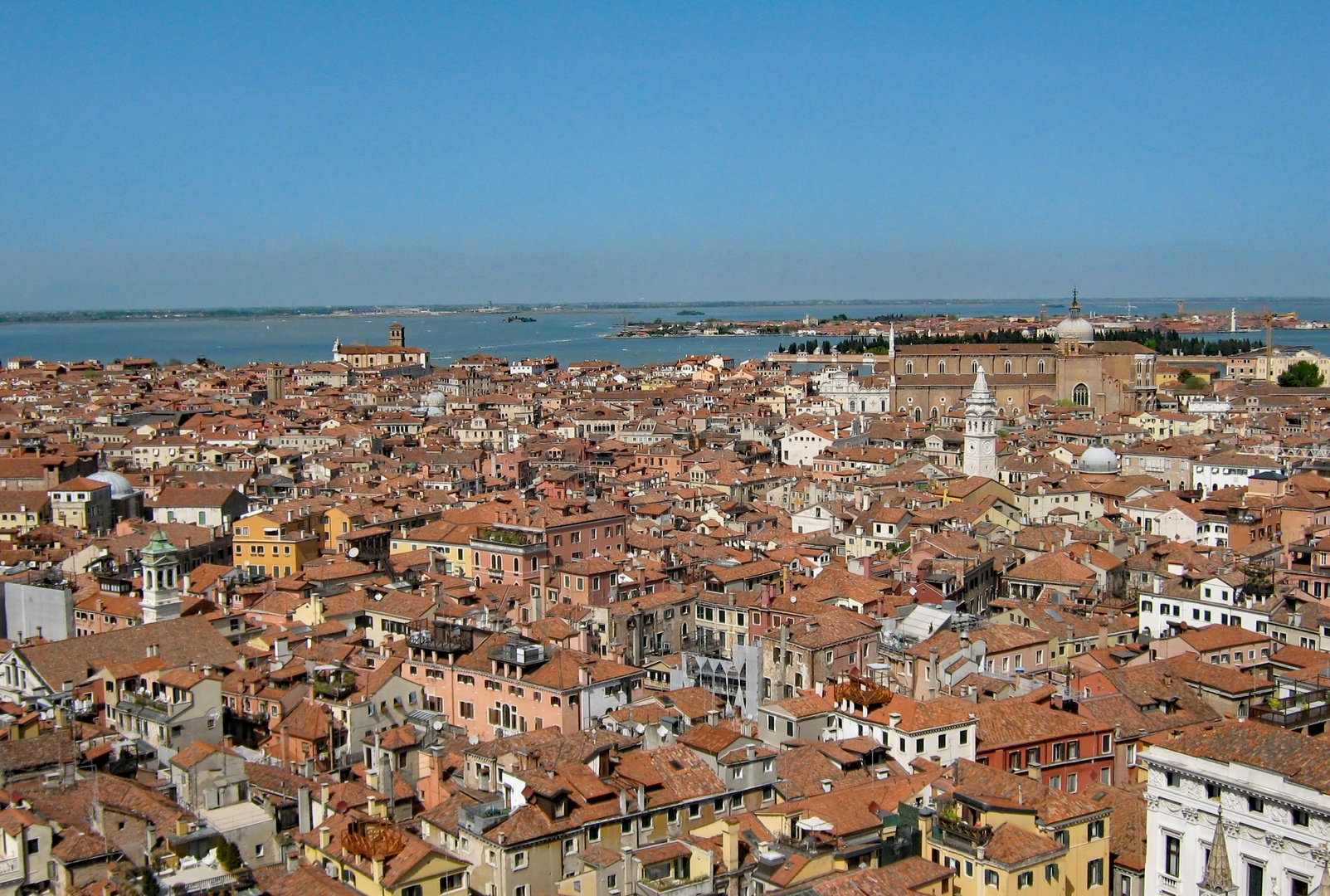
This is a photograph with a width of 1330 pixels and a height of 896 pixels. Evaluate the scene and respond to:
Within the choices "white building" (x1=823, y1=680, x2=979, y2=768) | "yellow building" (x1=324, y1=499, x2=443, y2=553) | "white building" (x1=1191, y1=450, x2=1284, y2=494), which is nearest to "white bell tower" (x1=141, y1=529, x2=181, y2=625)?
"yellow building" (x1=324, y1=499, x2=443, y2=553)

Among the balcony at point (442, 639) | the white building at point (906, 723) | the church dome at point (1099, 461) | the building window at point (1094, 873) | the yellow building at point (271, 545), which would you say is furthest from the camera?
the church dome at point (1099, 461)

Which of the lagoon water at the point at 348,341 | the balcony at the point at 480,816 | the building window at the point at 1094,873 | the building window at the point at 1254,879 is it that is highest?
the building window at the point at 1254,879

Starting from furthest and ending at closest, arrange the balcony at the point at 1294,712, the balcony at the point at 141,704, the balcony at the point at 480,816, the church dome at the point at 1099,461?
the church dome at the point at 1099,461, the balcony at the point at 141,704, the balcony at the point at 1294,712, the balcony at the point at 480,816

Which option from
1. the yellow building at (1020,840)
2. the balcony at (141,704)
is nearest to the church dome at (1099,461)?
the balcony at (141,704)

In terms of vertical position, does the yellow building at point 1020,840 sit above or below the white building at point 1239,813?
below

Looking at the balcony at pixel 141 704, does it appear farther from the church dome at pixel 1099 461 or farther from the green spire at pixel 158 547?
the church dome at pixel 1099 461

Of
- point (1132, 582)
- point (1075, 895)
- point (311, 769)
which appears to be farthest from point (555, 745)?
point (1132, 582)

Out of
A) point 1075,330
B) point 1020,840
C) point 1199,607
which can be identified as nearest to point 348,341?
point 1075,330

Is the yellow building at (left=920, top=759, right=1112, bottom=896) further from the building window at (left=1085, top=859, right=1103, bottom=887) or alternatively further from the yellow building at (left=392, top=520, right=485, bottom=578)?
the yellow building at (left=392, top=520, right=485, bottom=578)
